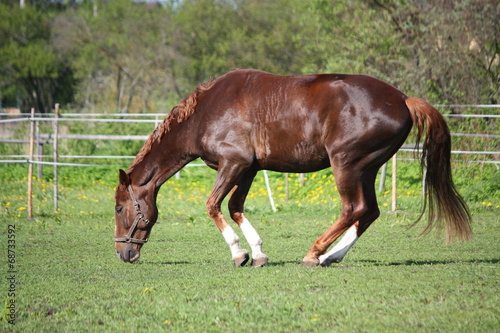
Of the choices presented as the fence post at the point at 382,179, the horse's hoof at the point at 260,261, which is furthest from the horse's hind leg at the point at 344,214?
the fence post at the point at 382,179

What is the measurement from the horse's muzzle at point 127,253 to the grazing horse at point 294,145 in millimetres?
10

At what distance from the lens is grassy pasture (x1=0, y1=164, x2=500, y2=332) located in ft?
13.0

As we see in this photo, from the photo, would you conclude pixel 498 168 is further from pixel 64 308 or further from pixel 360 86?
pixel 64 308

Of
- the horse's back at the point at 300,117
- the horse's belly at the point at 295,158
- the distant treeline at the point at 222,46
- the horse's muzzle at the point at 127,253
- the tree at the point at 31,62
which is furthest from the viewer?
the tree at the point at 31,62

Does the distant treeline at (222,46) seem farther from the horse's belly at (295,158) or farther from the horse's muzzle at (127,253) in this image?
the horse's muzzle at (127,253)

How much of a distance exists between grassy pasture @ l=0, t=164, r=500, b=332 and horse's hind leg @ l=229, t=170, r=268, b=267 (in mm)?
198

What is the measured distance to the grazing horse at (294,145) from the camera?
19.1 ft

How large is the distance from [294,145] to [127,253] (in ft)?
6.57

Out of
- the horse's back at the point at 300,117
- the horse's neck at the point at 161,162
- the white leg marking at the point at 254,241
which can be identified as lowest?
the white leg marking at the point at 254,241

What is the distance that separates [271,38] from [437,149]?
86.7 ft

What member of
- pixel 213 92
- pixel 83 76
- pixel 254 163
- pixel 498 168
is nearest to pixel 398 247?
pixel 254 163

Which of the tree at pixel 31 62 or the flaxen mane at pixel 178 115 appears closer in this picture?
the flaxen mane at pixel 178 115

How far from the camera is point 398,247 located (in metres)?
7.40

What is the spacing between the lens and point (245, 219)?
21.0 feet
